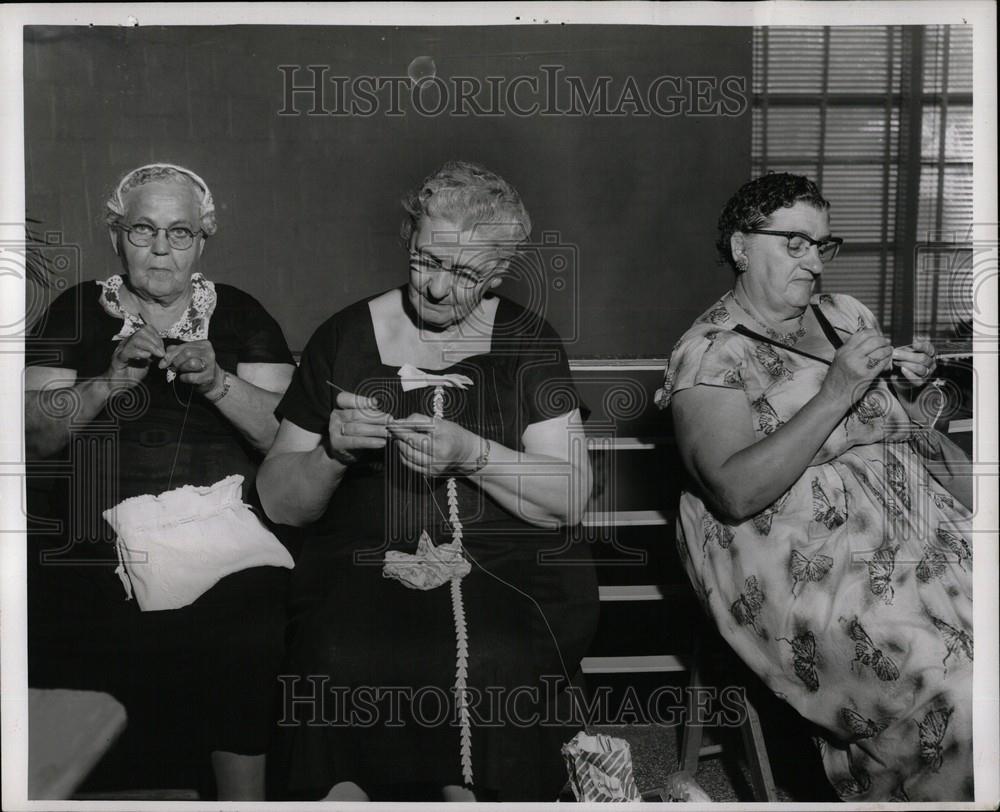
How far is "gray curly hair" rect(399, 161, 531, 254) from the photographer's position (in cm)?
254

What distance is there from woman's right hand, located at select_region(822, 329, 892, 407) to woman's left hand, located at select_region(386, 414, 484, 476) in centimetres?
85

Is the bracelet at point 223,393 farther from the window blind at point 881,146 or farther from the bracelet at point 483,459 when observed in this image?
the window blind at point 881,146

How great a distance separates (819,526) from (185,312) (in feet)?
5.46

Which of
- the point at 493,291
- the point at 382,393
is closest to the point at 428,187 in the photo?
the point at 493,291

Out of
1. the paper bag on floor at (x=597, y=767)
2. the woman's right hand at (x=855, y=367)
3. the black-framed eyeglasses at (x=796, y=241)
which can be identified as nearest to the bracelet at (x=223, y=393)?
the paper bag on floor at (x=597, y=767)

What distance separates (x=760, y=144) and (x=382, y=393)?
118 cm

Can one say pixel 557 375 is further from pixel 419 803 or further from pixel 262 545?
pixel 419 803

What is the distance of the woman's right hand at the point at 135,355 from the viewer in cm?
261

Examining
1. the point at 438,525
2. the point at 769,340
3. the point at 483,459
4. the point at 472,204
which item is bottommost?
the point at 438,525

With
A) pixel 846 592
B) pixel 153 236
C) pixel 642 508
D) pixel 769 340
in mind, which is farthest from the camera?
pixel 642 508

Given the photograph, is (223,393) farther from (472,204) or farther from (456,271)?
(472,204)

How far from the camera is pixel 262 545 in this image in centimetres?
258

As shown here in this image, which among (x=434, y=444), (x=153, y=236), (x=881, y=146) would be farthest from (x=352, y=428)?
(x=881, y=146)

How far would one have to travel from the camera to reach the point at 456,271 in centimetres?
254
